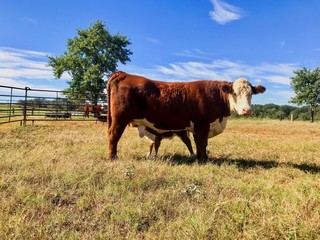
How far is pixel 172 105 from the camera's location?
6.61 meters

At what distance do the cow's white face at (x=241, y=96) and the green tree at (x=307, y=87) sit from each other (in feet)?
Answer: 111

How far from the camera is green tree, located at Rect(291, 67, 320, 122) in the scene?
122ft

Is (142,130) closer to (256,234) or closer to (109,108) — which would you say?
(109,108)

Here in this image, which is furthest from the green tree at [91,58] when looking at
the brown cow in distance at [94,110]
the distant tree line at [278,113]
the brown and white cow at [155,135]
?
the brown and white cow at [155,135]

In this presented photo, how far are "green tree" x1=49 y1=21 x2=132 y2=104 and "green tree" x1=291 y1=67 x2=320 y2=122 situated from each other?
21.5 metres

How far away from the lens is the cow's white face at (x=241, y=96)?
6.46 m

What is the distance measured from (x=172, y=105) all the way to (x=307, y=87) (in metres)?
36.1

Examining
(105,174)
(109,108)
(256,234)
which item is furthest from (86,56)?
(256,234)

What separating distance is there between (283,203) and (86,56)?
125 ft

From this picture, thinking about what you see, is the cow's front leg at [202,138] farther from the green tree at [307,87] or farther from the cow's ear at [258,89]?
the green tree at [307,87]

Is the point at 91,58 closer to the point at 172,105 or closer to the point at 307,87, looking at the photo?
the point at 307,87

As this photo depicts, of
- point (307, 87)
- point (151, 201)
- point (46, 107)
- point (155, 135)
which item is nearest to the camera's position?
point (151, 201)

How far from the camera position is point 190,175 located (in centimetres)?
497

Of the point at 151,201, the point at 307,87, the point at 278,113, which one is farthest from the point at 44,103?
the point at 278,113
